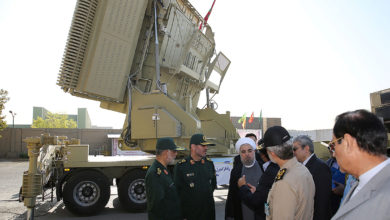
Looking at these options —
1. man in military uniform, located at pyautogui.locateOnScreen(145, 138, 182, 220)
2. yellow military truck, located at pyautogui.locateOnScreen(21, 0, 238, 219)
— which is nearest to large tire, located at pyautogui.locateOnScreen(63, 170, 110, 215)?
yellow military truck, located at pyautogui.locateOnScreen(21, 0, 238, 219)

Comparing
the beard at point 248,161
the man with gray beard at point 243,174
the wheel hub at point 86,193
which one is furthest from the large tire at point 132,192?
the beard at point 248,161

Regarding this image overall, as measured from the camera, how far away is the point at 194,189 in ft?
12.5

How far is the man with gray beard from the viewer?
11.7ft

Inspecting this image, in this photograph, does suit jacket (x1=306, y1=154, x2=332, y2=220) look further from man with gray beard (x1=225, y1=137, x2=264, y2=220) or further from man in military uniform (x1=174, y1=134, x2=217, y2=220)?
man in military uniform (x1=174, y1=134, x2=217, y2=220)

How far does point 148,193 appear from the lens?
315 cm

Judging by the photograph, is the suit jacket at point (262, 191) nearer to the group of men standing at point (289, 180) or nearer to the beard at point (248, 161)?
the group of men standing at point (289, 180)

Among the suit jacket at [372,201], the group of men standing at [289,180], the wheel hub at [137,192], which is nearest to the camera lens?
the suit jacket at [372,201]

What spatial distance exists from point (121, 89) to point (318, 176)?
19.2 ft

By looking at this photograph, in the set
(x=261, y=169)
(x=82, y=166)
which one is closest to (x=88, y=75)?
(x=82, y=166)

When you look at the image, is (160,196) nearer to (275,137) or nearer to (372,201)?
(275,137)

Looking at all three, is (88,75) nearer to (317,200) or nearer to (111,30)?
(111,30)

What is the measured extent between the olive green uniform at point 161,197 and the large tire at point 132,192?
4261 millimetres

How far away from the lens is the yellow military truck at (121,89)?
7016mm

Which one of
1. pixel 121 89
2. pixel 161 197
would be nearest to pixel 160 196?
A: pixel 161 197
